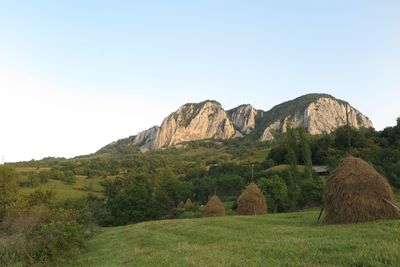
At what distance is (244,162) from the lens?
146 metres

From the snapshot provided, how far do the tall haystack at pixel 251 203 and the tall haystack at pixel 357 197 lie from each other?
19.0m

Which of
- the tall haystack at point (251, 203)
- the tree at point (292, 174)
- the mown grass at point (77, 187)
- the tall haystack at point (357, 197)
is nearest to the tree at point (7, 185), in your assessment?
the mown grass at point (77, 187)

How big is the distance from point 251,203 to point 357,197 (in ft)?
70.0

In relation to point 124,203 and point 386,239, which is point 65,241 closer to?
point 386,239

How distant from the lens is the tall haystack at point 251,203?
4281cm

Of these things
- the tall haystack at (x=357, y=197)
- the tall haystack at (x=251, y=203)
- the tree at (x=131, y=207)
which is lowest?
the tree at (x=131, y=207)

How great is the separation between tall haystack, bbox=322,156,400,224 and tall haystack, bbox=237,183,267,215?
19.0 m

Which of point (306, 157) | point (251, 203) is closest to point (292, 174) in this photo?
point (306, 157)

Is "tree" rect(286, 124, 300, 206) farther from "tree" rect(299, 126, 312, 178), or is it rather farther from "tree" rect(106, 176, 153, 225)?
"tree" rect(106, 176, 153, 225)

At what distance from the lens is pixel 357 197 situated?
2230cm

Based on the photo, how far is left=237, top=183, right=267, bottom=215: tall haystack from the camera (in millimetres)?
42812

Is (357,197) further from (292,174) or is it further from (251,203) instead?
(292,174)

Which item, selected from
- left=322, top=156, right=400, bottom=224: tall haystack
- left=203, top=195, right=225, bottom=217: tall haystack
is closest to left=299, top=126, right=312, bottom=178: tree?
left=203, top=195, right=225, bottom=217: tall haystack

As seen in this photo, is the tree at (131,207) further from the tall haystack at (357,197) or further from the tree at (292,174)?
the tall haystack at (357,197)
